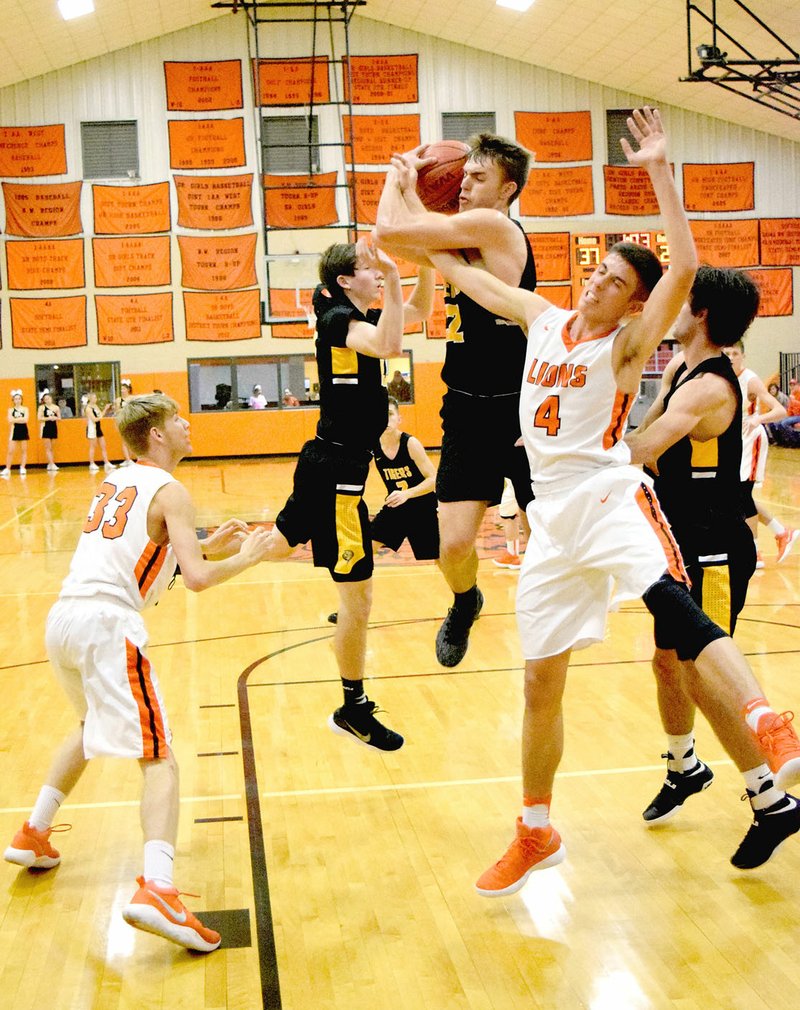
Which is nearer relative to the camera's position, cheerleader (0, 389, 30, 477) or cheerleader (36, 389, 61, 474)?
cheerleader (0, 389, 30, 477)

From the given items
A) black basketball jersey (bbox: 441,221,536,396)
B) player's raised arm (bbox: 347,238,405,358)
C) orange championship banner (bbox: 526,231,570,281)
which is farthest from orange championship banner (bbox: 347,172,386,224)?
black basketball jersey (bbox: 441,221,536,396)

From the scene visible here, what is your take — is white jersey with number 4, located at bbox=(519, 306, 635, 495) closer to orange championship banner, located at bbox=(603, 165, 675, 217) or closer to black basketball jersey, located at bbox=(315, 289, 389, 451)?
black basketball jersey, located at bbox=(315, 289, 389, 451)

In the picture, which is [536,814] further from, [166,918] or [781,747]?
[166,918]

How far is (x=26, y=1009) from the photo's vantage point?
2873 millimetres

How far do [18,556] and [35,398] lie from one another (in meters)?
10.9

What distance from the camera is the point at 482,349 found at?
4.05 metres

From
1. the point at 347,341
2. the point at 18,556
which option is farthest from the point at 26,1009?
the point at 18,556

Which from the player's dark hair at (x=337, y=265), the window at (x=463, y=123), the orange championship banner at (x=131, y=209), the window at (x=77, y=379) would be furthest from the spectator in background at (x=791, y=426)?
the player's dark hair at (x=337, y=265)

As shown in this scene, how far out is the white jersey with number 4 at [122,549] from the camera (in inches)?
137

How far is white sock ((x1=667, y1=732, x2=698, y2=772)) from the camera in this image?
3979 millimetres

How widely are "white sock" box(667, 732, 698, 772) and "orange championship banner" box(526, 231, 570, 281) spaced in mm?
17493

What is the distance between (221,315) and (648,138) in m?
17.9

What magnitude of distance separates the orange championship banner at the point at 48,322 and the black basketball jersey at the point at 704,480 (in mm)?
18140

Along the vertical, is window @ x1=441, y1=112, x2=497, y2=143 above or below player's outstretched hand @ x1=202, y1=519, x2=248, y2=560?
above
